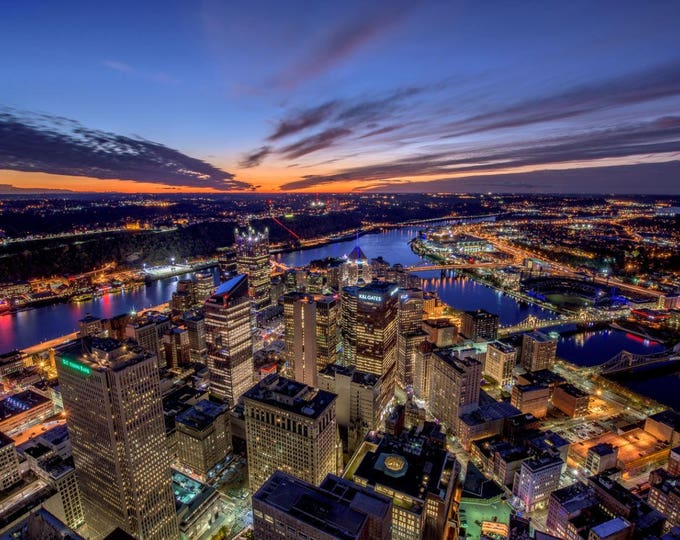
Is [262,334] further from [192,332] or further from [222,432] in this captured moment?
[222,432]

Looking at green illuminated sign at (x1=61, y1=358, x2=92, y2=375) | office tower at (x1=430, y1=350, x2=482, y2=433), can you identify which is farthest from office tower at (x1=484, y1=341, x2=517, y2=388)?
green illuminated sign at (x1=61, y1=358, x2=92, y2=375)

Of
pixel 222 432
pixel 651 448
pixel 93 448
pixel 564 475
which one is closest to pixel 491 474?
pixel 564 475

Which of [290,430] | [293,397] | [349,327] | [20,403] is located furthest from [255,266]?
[290,430]

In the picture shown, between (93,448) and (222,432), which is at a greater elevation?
(93,448)

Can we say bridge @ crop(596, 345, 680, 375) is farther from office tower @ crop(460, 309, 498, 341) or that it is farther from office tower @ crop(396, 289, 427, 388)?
office tower @ crop(396, 289, 427, 388)

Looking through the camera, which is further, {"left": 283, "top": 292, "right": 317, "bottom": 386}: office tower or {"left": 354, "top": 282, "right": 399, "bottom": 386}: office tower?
{"left": 283, "top": 292, "right": 317, "bottom": 386}: office tower
